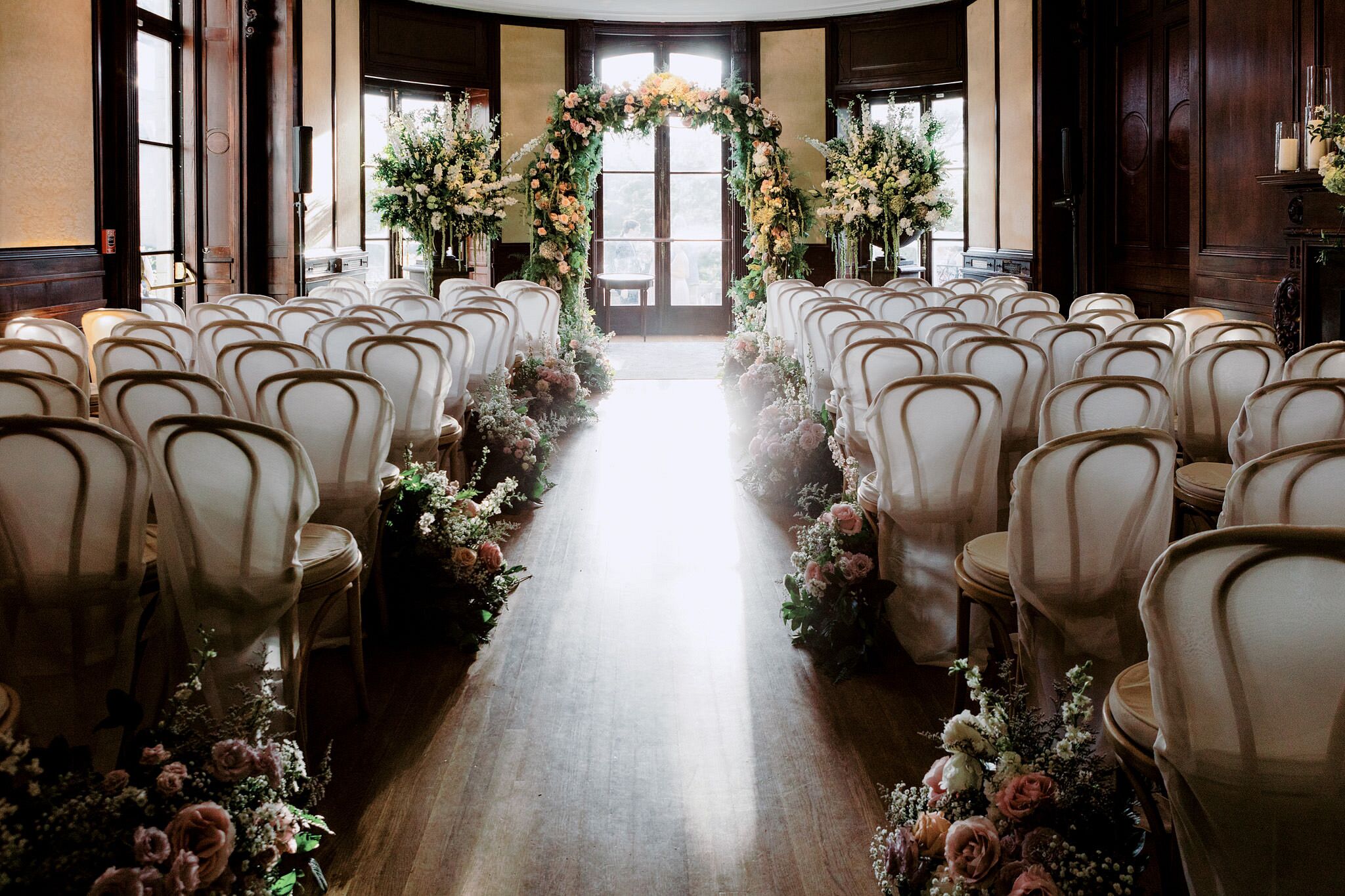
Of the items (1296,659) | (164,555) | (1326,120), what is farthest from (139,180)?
(1296,659)

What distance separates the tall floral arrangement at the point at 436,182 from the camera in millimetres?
10695

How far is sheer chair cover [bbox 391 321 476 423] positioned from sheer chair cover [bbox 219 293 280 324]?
1.26 meters

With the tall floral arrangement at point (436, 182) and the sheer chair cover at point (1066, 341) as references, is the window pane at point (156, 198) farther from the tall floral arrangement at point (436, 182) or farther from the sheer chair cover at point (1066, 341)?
the sheer chair cover at point (1066, 341)

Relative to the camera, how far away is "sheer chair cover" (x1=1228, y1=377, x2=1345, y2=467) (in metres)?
3.20

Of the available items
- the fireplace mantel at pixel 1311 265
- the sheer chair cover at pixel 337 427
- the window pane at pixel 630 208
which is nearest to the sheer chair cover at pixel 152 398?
the sheer chair cover at pixel 337 427

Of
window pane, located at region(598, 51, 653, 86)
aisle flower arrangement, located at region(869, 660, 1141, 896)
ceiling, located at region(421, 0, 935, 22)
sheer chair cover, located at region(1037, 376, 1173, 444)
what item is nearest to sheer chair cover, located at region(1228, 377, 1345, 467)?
sheer chair cover, located at region(1037, 376, 1173, 444)

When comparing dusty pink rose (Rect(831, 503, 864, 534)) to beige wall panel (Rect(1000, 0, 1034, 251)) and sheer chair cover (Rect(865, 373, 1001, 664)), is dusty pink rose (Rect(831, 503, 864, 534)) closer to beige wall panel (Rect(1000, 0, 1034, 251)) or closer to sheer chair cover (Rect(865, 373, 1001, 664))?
sheer chair cover (Rect(865, 373, 1001, 664))

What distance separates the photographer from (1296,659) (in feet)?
4.92

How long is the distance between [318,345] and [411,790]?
284 cm

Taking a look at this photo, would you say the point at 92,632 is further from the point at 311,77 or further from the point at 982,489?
the point at 311,77

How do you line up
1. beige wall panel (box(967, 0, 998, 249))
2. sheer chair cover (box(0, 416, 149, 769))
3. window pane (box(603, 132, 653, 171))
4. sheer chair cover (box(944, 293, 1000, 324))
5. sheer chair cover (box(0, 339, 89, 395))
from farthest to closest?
1. window pane (box(603, 132, 653, 171))
2. beige wall panel (box(967, 0, 998, 249))
3. sheer chair cover (box(944, 293, 1000, 324))
4. sheer chair cover (box(0, 339, 89, 395))
5. sheer chair cover (box(0, 416, 149, 769))

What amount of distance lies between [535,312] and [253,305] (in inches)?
92.7

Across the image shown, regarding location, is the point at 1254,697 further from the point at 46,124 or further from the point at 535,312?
the point at 535,312

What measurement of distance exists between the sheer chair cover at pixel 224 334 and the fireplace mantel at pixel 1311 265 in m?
5.07
